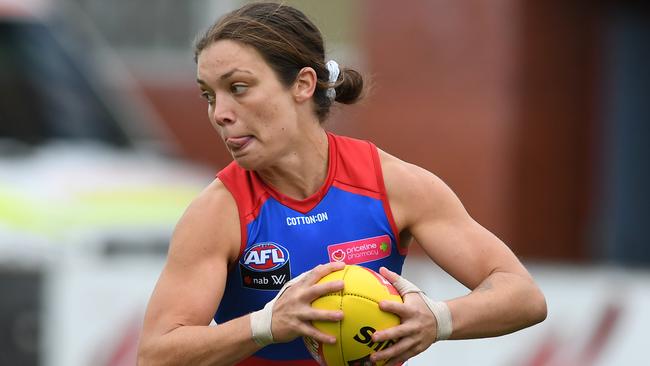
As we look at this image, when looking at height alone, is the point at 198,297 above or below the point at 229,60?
below

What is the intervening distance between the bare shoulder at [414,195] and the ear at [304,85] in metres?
0.33

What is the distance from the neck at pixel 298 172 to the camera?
503cm

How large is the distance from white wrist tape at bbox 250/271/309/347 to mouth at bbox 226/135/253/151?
18.1 inches

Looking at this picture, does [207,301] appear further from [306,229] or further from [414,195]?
[414,195]

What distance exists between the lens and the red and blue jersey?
16.2 feet

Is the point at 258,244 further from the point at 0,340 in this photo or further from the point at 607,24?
the point at 607,24

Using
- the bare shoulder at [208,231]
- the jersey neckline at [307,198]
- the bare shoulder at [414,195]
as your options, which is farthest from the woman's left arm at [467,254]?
the bare shoulder at [208,231]

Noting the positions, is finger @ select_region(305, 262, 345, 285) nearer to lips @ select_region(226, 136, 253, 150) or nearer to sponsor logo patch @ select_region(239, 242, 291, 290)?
sponsor logo patch @ select_region(239, 242, 291, 290)

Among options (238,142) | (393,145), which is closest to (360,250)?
(238,142)

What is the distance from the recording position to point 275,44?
489 centimetres

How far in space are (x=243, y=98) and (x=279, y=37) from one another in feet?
0.74

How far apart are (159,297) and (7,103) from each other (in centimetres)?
545

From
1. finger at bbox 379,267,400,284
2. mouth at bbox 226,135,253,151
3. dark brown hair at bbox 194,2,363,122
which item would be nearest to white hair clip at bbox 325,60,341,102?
dark brown hair at bbox 194,2,363,122

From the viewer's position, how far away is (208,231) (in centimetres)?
486
